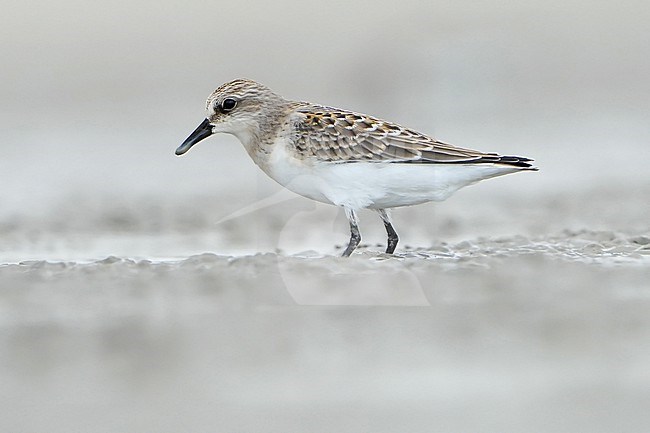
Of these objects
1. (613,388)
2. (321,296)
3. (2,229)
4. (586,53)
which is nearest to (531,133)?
(586,53)

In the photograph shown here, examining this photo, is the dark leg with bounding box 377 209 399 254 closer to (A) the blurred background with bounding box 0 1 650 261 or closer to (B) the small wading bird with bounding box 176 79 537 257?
(B) the small wading bird with bounding box 176 79 537 257

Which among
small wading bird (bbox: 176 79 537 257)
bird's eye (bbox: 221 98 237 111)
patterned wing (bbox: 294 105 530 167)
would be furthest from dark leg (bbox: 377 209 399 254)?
bird's eye (bbox: 221 98 237 111)

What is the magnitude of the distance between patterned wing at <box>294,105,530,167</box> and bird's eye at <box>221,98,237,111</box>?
0.51m

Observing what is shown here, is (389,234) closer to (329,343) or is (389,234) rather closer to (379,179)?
(379,179)

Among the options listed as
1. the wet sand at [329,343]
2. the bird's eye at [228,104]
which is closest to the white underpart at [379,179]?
the wet sand at [329,343]

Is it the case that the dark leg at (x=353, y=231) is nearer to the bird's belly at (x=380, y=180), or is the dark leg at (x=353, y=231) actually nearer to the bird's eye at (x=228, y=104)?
the bird's belly at (x=380, y=180)

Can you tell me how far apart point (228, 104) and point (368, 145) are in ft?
3.20

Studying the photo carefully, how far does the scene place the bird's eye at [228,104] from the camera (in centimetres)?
696

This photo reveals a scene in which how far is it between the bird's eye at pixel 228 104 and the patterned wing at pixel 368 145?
508 millimetres

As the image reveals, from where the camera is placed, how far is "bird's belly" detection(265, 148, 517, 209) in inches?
252

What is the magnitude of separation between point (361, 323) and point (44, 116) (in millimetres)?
7894

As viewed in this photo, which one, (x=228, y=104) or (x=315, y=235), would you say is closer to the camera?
(x=228, y=104)

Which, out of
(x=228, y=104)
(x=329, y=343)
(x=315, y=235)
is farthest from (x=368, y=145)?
(x=329, y=343)

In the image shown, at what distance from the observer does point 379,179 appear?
21.1 feet
